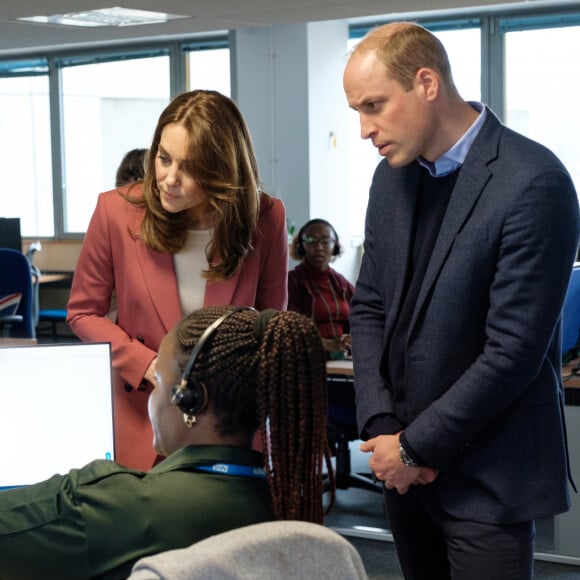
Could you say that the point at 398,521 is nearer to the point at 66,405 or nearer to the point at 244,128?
the point at 66,405

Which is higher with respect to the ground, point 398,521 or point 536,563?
point 398,521

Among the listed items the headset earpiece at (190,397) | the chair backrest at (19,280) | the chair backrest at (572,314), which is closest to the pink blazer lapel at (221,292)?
the headset earpiece at (190,397)

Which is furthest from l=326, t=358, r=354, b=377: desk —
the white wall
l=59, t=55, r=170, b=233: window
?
l=59, t=55, r=170, b=233: window

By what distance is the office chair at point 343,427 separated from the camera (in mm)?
4355

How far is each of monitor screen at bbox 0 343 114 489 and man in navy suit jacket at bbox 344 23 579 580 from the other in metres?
0.52

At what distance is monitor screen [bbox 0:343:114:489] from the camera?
174 cm

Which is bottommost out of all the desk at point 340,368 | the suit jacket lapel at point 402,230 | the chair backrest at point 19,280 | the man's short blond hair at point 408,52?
the desk at point 340,368

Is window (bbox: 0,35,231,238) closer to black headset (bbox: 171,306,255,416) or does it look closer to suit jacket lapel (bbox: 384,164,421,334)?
suit jacket lapel (bbox: 384,164,421,334)

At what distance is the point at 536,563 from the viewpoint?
3822 mm

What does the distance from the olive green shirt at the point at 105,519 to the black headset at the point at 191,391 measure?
0.09 metres

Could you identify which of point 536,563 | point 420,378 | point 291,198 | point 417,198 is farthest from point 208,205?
point 291,198

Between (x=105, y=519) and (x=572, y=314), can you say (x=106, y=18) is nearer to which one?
(x=572, y=314)

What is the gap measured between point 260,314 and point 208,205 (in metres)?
0.74

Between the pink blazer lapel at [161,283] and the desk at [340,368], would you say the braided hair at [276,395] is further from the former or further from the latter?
the desk at [340,368]
